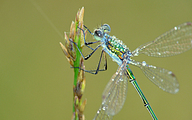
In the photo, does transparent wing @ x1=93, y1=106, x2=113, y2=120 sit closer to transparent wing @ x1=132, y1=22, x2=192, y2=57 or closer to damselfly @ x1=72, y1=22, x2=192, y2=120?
damselfly @ x1=72, y1=22, x2=192, y2=120

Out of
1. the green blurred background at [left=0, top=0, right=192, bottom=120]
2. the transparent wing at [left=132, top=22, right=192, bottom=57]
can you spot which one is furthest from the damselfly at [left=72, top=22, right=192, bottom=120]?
the green blurred background at [left=0, top=0, right=192, bottom=120]

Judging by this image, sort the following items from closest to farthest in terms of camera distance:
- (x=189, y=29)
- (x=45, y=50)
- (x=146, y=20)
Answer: (x=189, y=29)
(x=45, y=50)
(x=146, y=20)

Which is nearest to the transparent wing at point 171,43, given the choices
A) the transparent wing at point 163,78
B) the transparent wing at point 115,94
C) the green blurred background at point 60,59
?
the transparent wing at point 163,78

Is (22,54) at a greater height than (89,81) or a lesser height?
greater

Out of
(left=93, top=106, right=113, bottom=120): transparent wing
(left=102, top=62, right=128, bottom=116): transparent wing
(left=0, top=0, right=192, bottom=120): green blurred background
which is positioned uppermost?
(left=0, top=0, right=192, bottom=120): green blurred background

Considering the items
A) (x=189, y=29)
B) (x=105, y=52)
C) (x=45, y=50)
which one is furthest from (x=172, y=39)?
(x=45, y=50)

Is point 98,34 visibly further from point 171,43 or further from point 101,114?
point 171,43

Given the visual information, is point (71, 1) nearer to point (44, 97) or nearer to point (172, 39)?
point (44, 97)
